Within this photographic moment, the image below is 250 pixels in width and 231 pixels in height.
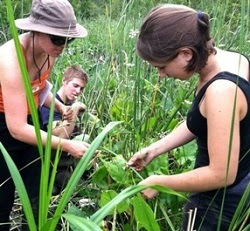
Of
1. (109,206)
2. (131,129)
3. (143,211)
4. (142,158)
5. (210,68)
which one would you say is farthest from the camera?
(131,129)

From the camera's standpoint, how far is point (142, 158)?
1.76 meters

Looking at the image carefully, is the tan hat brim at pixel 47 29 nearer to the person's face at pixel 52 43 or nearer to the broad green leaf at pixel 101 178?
the person's face at pixel 52 43

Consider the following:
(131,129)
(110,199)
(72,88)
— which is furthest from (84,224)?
(72,88)

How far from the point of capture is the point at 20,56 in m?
0.94

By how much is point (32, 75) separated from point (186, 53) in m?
0.79

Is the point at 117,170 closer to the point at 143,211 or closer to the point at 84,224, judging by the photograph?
the point at 143,211

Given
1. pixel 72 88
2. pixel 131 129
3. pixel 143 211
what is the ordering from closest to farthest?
pixel 143 211 → pixel 131 129 → pixel 72 88

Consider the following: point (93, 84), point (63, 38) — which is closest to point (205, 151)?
point (63, 38)

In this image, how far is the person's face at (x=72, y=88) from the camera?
2.77 metres

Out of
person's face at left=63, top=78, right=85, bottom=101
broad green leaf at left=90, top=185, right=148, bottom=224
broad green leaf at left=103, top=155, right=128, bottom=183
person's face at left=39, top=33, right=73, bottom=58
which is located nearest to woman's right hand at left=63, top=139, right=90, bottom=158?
broad green leaf at left=103, top=155, right=128, bottom=183

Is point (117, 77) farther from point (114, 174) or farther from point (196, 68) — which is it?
point (196, 68)

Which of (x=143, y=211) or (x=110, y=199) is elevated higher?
(x=143, y=211)

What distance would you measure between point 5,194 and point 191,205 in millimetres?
920

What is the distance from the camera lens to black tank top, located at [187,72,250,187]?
1353 mm
